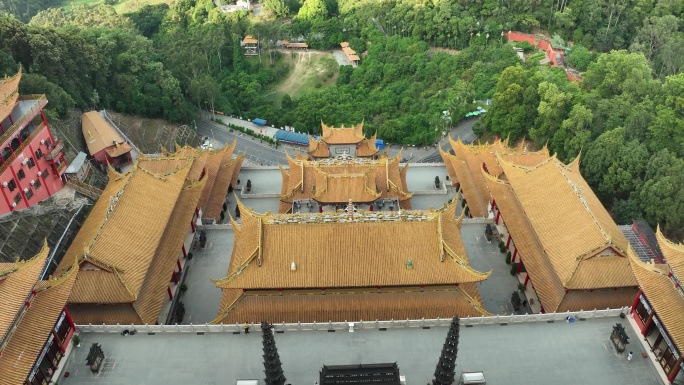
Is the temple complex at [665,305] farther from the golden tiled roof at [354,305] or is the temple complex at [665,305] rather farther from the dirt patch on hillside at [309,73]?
the dirt patch on hillside at [309,73]

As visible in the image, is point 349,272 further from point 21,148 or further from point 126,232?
point 21,148

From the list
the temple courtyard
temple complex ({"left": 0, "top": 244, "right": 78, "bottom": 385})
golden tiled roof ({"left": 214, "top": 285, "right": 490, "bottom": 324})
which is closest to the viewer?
temple complex ({"left": 0, "top": 244, "right": 78, "bottom": 385})

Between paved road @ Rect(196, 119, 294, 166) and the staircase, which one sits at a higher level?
the staircase

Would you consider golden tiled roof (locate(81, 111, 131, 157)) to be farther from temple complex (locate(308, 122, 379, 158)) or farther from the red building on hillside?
temple complex (locate(308, 122, 379, 158))

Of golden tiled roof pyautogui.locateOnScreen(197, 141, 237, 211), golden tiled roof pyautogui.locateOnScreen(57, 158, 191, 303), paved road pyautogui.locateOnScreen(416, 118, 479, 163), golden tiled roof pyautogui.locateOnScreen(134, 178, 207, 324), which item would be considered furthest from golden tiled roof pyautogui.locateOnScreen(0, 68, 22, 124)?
paved road pyautogui.locateOnScreen(416, 118, 479, 163)

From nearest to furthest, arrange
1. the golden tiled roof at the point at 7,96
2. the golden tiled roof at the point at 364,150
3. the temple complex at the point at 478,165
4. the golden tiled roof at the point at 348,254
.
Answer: the golden tiled roof at the point at 348,254 → the golden tiled roof at the point at 7,96 → the temple complex at the point at 478,165 → the golden tiled roof at the point at 364,150

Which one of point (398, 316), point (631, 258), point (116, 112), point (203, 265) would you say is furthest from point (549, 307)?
point (116, 112)

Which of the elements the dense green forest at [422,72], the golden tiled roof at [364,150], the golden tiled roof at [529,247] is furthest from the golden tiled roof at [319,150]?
the dense green forest at [422,72]
